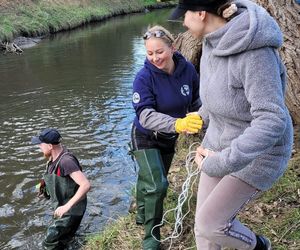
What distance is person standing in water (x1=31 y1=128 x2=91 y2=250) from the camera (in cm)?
492

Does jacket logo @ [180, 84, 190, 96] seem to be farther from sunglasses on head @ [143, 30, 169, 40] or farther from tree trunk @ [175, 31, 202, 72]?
tree trunk @ [175, 31, 202, 72]

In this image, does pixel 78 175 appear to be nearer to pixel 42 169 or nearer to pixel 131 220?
pixel 131 220

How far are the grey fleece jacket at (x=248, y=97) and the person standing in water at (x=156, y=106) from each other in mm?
974

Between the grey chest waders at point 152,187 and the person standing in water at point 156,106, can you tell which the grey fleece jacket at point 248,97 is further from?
the grey chest waders at point 152,187

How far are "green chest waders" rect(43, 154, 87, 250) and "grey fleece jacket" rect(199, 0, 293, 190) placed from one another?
9.24 ft

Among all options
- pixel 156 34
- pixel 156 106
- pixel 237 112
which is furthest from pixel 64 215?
pixel 237 112

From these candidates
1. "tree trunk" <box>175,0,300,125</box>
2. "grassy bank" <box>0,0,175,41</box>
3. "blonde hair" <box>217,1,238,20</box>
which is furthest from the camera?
"grassy bank" <box>0,0,175,41</box>

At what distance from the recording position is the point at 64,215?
5133mm

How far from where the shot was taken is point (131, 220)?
462 centimetres

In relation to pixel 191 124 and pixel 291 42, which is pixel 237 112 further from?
pixel 291 42

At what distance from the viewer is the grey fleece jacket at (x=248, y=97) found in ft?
7.11

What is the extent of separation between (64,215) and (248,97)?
3469 millimetres

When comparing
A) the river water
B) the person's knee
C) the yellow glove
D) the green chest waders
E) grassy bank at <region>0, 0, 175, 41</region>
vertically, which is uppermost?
the yellow glove

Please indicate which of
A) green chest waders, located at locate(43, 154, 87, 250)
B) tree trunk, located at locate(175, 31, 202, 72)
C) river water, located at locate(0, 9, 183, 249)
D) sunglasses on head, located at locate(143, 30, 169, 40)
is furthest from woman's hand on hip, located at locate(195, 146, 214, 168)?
tree trunk, located at locate(175, 31, 202, 72)
